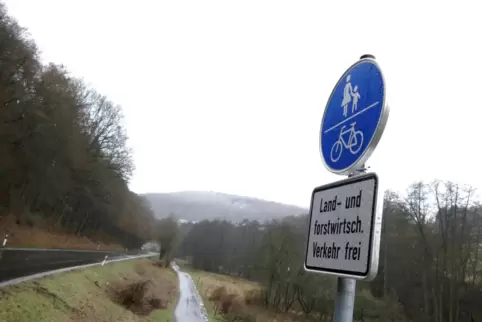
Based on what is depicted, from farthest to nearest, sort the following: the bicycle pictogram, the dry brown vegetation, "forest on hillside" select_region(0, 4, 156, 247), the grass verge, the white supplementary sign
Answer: the dry brown vegetation → "forest on hillside" select_region(0, 4, 156, 247) → the grass verge → the bicycle pictogram → the white supplementary sign

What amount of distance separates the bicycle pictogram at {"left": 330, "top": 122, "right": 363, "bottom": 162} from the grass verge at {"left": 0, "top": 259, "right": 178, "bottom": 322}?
45.4 feet

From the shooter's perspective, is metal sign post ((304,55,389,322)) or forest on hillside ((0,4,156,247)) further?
forest on hillside ((0,4,156,247))

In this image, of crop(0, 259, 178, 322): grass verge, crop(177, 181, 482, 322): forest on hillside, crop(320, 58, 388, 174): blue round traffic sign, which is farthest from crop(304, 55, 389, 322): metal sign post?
crop(177, 181, 482, 322): forest on hillside

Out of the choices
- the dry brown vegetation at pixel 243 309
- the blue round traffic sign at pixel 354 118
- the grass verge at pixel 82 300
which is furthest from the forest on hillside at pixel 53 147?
the blue round traffic sign at pixel 354 118

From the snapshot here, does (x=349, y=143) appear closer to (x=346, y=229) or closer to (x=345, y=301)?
(x=346, y=229)

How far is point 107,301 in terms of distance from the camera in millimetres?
24469

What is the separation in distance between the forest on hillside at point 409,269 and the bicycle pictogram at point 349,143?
29.9m

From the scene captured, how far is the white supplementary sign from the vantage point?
1.98m

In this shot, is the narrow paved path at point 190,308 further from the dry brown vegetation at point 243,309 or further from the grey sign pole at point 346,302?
the grey sign pole at point 346,302

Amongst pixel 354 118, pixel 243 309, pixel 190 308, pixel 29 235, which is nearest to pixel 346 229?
pixel 354 118

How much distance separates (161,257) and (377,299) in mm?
59228

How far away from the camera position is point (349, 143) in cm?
253

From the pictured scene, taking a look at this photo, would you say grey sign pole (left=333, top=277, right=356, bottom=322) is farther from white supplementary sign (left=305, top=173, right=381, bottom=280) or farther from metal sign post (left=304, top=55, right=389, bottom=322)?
white supplementary sign (left=305, top=173, right=381, bottom=280)

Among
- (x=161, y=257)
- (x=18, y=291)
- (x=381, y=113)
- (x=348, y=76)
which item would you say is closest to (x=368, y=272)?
(x=381, y=113)
